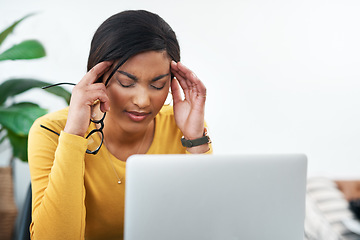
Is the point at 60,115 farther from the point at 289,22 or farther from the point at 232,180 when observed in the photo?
the point at 289,22

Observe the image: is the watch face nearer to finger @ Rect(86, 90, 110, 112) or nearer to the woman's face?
the woman's face

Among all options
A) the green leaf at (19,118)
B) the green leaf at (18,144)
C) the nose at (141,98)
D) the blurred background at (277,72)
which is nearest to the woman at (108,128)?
the nose at (141,98)

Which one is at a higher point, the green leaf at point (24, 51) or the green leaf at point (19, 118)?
the green leaf at point (24, 51)

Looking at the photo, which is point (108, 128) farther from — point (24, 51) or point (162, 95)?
point (24, 51)

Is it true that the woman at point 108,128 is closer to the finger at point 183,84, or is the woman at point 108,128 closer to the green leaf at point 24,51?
the finger at point 183,84

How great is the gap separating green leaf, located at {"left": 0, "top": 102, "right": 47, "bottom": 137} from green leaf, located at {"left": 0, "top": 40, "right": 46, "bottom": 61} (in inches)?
12.0

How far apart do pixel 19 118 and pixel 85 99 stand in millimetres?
1110

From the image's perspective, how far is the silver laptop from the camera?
27.6 inches

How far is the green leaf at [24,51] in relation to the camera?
217 centimetres

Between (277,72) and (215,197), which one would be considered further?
(277,72)

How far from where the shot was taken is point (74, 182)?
40.8 inches

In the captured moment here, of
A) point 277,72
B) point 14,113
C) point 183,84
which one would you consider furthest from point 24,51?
point 277,72

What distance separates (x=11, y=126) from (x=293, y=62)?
1939 millimetres

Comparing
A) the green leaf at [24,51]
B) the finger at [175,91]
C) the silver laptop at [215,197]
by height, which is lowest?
the silver laptop at [215,197]
